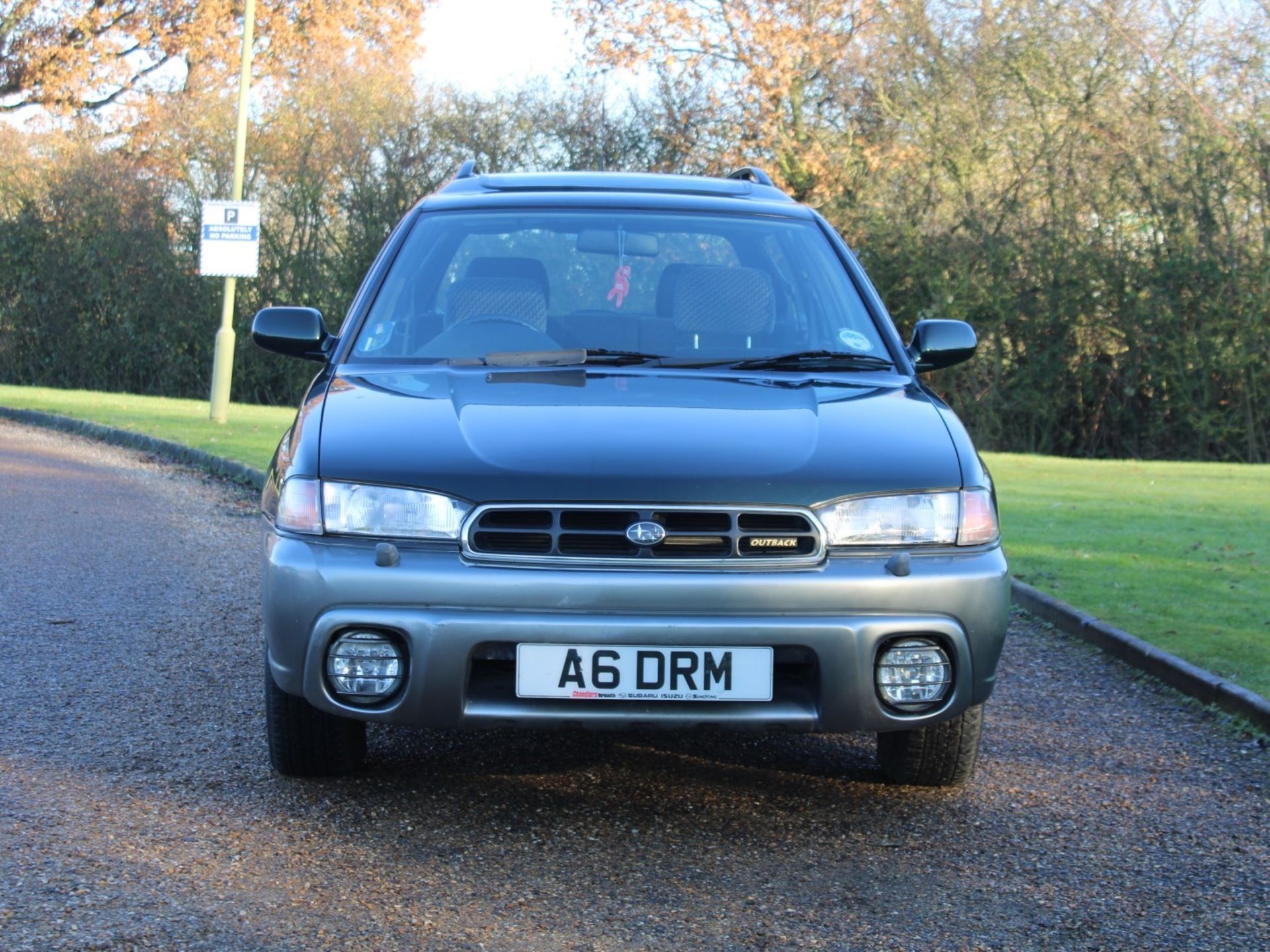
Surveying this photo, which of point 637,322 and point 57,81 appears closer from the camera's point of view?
point 637,322

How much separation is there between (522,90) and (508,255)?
19.0 meters

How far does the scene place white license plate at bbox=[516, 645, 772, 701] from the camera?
11.8 feet

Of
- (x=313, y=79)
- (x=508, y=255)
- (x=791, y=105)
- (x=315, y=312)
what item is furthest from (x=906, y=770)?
(x=313, y=79)

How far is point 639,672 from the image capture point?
142 inches

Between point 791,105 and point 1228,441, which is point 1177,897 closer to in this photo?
point 1228,441

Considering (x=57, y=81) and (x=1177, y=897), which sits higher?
(x=57, y=81)

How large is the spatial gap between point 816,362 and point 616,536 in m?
1.29

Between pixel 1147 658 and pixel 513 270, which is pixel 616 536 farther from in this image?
pixel 1147 658

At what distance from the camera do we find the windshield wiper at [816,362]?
4605 mm

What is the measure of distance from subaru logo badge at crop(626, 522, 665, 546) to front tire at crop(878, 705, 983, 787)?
0.99m

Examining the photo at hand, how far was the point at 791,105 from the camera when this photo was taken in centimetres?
2327

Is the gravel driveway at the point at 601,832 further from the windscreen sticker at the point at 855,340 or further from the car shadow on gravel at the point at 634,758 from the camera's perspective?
the windscreen sticker at the point at 855,340

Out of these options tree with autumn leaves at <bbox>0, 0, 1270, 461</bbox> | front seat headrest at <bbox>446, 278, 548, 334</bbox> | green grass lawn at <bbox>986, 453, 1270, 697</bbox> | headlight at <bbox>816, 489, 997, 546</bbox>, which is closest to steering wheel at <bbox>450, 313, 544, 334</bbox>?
front seat headrest at <bbox>446, 278, 548, 334</bbox>

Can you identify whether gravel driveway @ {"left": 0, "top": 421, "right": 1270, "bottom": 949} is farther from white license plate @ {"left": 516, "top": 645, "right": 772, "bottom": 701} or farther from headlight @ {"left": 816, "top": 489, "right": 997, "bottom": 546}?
headlight @ {"left": 816, "top": 489, "right": 997, "bottom": 546}
